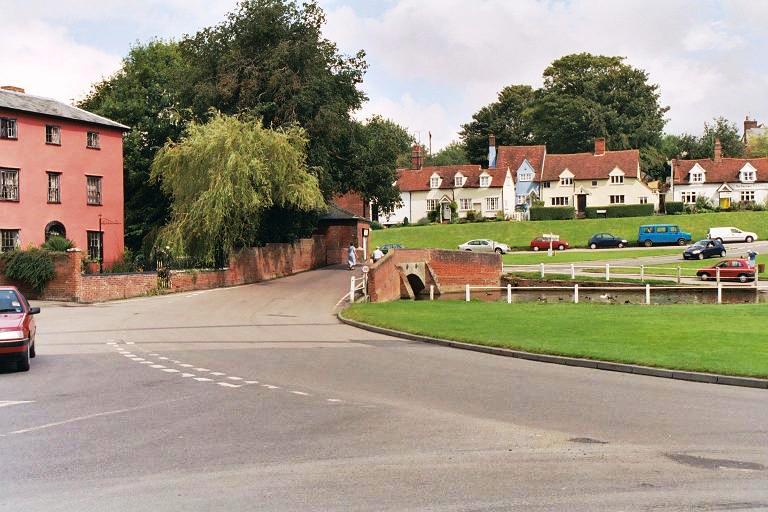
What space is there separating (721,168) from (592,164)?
14.8 metres

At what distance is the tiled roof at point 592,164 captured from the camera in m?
96.8

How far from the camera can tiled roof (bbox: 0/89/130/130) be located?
45.5m

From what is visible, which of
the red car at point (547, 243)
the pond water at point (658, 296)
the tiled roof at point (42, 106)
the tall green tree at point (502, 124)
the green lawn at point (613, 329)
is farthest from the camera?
the tall green tree at point (502, 124)

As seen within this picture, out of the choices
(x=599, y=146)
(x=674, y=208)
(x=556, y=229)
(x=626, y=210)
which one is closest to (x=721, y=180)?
(x=674, y=208)

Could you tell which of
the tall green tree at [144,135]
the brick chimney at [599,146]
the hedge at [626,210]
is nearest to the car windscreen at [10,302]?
the tall green tree at [144,135]

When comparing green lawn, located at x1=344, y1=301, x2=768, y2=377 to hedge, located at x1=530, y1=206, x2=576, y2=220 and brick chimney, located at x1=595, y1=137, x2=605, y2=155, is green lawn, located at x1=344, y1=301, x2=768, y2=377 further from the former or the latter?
brick chimney, located at x1=595, y1=137, x2=605, y2=155

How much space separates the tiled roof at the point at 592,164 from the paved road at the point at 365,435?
81007 millimetres

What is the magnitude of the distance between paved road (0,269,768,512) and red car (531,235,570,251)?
181 feet

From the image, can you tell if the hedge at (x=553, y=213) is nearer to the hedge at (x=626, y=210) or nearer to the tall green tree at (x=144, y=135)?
the hedge at (x=626, y=210)

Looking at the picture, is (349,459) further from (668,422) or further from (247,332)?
(247,332)

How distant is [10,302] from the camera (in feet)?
61.7

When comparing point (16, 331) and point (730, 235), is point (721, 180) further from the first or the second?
point (16, 331)

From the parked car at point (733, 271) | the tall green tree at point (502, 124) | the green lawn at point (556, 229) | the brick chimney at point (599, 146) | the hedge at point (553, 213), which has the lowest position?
the parked car at point (733, 271)

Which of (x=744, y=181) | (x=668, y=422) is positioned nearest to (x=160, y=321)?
(x=668, y=422)
